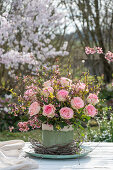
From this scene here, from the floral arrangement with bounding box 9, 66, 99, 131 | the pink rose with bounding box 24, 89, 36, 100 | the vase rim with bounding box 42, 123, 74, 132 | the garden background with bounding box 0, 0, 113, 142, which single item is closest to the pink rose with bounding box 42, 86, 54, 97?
the floral arrangement with bounding box 9, 66, 99, 131

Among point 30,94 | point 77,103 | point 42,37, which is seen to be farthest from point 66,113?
point 42,37

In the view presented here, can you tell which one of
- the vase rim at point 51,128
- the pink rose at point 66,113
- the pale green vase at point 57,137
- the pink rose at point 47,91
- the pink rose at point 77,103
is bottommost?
the pale green vase at point 57,137

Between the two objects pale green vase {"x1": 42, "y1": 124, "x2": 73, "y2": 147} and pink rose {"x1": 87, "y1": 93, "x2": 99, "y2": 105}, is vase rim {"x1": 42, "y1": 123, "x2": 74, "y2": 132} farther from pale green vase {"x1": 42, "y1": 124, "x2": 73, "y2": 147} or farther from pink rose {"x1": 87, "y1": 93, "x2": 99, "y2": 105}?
pink rose {"x1": 87, "y1": 93, "x2": 99, "y2": 105}

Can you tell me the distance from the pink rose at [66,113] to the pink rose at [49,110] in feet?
0.17

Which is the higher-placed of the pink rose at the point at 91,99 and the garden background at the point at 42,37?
the garden background at the point at 42,37

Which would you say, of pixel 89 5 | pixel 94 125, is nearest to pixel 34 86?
pixel 94 125

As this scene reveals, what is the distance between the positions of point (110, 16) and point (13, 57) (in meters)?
3.39

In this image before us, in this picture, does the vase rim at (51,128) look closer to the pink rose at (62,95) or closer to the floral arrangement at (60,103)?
the floral arrangement at (60,103)

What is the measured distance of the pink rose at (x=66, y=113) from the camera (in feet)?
6.05

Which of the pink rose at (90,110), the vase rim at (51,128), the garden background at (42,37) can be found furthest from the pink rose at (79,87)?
the garden background at (42,37)

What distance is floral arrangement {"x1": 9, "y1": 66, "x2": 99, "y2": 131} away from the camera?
1.87 m

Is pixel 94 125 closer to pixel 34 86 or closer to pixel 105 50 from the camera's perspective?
pixel 105 50

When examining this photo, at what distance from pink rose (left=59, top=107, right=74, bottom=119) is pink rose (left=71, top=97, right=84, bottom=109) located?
0.12 ft

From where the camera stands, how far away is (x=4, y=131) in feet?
20.3
